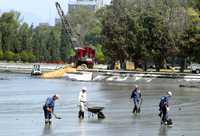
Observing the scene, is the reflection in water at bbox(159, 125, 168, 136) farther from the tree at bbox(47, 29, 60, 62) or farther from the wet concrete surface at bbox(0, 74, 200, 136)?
the tree at bbox(47, 29, 60, 62)

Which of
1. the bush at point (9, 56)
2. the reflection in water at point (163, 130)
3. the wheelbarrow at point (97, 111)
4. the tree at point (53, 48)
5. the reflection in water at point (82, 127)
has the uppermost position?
the tree at point (53, 48)

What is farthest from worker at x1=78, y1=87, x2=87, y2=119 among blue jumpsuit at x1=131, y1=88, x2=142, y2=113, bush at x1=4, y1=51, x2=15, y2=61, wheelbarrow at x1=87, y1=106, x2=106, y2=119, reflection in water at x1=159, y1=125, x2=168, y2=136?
bush at x1=4, y1=51, x2=15, y2=61

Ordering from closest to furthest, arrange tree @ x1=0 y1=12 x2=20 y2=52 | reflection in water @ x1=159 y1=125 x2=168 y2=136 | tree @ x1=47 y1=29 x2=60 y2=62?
reflection in water @ x1=159 y1=125 x2=168 y2=136
tree @ x1=0 y1=12 x2=20 y2=52
tree @ x1=47 y1=29 x2=60 y2=62

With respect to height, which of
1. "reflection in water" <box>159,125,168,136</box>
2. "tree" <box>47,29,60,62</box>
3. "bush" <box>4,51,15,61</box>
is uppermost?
"tree" <box>47,29,60,62</box>

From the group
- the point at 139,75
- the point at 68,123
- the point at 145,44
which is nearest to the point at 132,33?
the point at 145,44

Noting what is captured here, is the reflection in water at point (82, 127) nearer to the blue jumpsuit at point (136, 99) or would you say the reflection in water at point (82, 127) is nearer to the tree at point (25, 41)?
the blue jumpsuit at point (136, 99)

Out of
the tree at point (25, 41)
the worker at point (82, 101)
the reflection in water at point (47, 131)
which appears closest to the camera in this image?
the reflection in water at point (47, 131)

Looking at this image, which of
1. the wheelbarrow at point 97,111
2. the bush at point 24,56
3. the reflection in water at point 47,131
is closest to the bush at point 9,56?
the bush at point 24,56

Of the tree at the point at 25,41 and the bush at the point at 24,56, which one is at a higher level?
the tree at the point at 25,41

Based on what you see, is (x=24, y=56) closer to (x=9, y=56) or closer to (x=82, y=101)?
(x=9, y=56)

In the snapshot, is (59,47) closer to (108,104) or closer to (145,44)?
(145,44)

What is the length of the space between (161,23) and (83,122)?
59053mm

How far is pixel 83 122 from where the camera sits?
27.5 meters

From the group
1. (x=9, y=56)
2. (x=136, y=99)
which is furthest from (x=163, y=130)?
(x=9, y=56)
